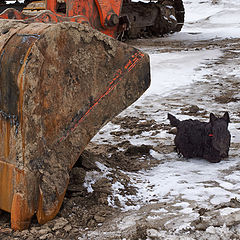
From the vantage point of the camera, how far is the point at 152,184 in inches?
112

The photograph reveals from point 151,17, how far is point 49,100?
471 inches

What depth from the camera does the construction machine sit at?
2.12m

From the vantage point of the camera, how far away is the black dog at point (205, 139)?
3301mm

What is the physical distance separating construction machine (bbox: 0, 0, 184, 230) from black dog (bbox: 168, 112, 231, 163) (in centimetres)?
98

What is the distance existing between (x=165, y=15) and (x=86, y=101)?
12182mm

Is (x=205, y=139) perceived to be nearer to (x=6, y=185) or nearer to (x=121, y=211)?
(x=121, y=211)

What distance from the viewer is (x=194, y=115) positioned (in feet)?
15.7

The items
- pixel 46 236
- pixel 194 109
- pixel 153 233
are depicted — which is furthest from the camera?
pixel 194 109

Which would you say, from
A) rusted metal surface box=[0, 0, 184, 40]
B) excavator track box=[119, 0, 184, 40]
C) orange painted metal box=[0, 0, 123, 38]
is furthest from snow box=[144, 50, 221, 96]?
excavator track box=[119, 0, 184, 40]

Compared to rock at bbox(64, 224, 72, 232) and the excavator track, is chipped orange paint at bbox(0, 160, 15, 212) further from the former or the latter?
the excavator track

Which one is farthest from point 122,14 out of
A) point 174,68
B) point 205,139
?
point 205,139

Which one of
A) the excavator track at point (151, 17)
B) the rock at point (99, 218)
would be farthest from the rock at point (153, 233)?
the excavator track at point (151, 17)

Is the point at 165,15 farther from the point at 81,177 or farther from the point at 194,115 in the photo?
the point at 81,177

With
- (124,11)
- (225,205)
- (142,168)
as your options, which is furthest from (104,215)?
(124,11)
